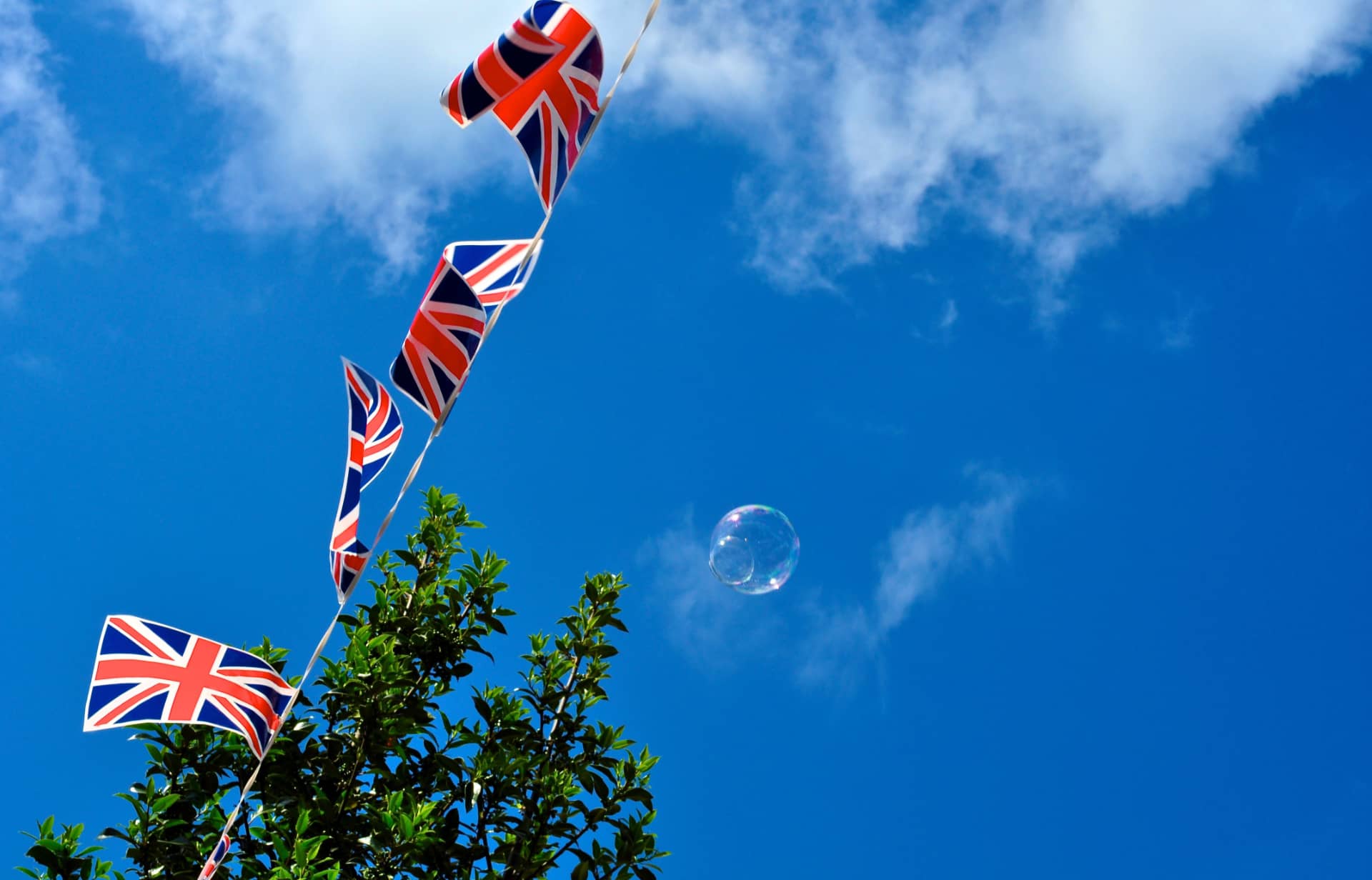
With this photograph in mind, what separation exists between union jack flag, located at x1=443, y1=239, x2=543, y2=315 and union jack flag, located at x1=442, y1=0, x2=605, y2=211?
0.32 meters

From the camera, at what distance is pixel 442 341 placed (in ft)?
16.6

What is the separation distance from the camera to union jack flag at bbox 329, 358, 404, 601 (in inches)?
186

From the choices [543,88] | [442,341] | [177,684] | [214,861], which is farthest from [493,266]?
[214,861]

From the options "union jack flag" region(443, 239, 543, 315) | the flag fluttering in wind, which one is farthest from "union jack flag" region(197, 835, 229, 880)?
"union jack flag" region(443, 239, 543, 315)

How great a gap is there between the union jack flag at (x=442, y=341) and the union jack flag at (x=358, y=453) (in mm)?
158

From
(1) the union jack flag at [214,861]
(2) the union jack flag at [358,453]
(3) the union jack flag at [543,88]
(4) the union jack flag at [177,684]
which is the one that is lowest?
(1) the union jack flag at [214,861]

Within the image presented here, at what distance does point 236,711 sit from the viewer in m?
4.48

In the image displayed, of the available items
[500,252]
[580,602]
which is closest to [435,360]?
[500,252]

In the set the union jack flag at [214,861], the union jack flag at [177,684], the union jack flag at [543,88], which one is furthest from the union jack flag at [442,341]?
the union jack flag at [214,861]

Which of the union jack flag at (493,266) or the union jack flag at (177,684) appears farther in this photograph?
the union jack flag at (493,266)

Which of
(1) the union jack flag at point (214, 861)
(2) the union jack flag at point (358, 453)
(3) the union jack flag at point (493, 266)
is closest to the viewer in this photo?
(1) the union jack flag at point (214, 861)

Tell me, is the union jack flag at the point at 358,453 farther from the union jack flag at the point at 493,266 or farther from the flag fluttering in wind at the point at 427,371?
the union jack flag at the point at 493,266

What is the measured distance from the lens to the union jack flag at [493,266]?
5297mm

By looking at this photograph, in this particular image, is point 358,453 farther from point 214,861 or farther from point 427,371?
point 214,861
